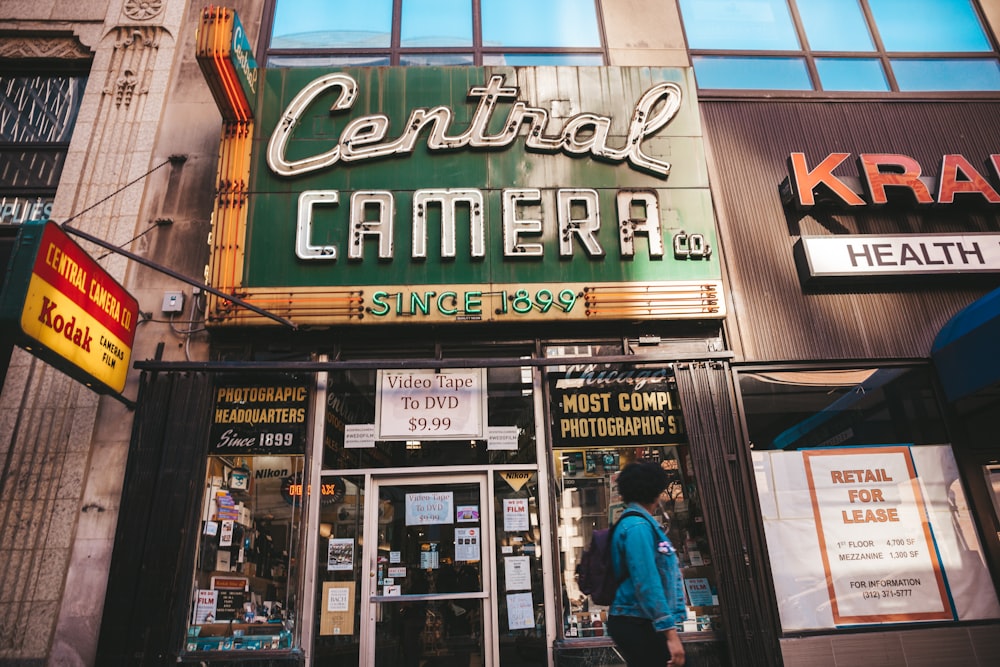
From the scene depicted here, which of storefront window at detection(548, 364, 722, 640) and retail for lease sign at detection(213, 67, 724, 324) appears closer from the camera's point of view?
storefront window at detection(548, 364, 722, 640)

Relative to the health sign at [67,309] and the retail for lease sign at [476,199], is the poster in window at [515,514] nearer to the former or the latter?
the retail for lease sign at [476,199]

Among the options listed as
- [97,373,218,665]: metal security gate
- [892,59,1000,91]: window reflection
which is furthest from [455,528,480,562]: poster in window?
[892,59,1000,91]: window reflection

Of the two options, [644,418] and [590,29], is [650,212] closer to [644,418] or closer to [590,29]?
[644,418]

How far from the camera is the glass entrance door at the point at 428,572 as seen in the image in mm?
6281

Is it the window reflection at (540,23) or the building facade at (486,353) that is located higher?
the window reflection at (540,23)

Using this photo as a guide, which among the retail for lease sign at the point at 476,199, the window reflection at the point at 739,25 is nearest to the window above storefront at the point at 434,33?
the retail for lease sign at the point at 476,199

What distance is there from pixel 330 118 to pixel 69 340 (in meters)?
4.01

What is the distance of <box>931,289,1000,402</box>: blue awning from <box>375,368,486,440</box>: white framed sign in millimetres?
5149

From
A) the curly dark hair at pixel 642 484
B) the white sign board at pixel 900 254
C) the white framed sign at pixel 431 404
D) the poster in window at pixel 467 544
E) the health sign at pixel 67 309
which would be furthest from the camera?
the white sign board at pixel 900 254

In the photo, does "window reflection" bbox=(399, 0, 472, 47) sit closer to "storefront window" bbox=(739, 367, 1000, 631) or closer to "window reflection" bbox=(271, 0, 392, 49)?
"window reflection" bbox=(271, 0, 392, 49)

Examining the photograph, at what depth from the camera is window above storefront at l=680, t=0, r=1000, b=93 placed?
881cm

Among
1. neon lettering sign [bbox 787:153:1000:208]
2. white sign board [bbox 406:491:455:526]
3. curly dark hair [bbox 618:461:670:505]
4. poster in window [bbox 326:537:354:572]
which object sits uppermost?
neon lettering sign [bbox 787:153:1000:208]

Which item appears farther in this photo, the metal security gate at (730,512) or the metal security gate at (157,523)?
the metal security gate at (730,512)

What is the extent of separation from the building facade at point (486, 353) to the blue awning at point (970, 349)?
0.04 metres
